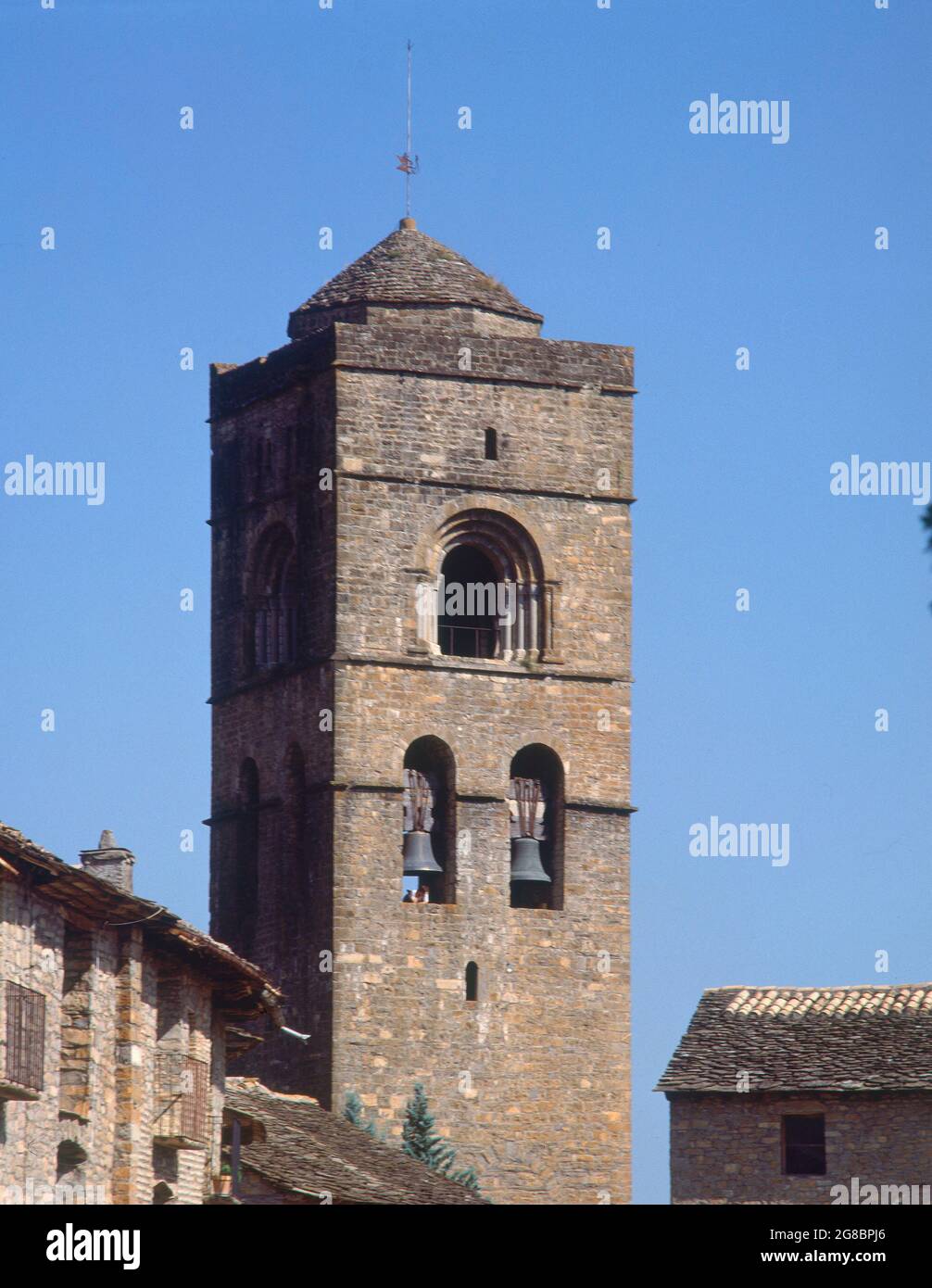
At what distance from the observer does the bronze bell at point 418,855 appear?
61.5 m

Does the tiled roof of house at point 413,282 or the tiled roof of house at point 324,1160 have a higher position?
the tiled roof of house at point 413,282

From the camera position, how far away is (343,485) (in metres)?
→ 62.2

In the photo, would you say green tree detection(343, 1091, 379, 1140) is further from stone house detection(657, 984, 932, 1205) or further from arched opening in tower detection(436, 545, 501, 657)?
arched opening in tower detection(436, 545, 501, 657)

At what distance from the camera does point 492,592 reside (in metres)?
63.4

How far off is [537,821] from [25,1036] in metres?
27.4

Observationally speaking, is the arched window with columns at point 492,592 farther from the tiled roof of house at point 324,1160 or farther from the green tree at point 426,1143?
the tiled roof of house at point 324,1160

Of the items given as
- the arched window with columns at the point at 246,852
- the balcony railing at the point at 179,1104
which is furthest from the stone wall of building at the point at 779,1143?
the arched window with columns at the point at 246,852

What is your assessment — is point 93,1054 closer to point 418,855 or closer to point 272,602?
point 418,855

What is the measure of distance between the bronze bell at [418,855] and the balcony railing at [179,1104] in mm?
18497

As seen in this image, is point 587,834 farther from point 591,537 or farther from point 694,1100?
point 694,1100

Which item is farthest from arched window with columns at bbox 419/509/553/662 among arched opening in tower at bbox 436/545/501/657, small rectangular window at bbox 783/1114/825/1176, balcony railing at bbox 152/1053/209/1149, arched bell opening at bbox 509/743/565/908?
balcony railing at bbox 152/1053/209/1149

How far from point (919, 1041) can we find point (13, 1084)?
2128cm

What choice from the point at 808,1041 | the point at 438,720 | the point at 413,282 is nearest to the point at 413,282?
the point at 413,282
